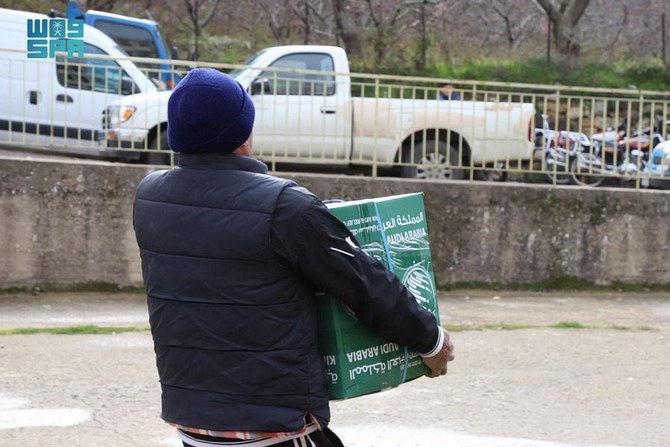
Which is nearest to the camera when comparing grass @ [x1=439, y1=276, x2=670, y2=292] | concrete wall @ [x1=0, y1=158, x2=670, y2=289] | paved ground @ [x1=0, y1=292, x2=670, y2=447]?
paved ground @ [x1=0, y1=292, x2=670, y2=447]

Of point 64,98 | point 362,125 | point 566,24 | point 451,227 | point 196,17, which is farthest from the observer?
point 566,24

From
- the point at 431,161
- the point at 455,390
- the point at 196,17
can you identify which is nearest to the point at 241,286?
the point at 455,390

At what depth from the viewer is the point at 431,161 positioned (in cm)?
1032

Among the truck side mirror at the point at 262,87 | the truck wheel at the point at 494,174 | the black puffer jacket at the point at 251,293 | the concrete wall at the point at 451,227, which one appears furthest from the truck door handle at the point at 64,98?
the black puffer jacket at the point at 251,293

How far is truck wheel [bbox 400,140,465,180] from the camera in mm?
10117

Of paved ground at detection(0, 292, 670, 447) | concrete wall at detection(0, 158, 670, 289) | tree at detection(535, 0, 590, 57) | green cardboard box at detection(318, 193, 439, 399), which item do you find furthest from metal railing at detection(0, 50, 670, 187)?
tree at detection(535, 0, 590, 57)

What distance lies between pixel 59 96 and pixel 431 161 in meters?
3.69

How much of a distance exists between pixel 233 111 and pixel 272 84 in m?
7.54

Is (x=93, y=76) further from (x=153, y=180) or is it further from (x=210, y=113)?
(x=210, y=113)

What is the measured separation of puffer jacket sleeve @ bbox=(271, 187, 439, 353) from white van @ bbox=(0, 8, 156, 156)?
708 centimetres

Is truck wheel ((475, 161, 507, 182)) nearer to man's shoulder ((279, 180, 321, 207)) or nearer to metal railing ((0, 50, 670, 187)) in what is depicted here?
metal railing ((0, 50, 670, 187))

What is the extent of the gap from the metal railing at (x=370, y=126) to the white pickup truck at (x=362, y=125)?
1cm

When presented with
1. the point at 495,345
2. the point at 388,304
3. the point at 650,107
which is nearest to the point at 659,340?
the point at 495,345

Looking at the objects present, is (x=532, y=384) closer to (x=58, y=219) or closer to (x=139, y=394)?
(x=139, y=394)
